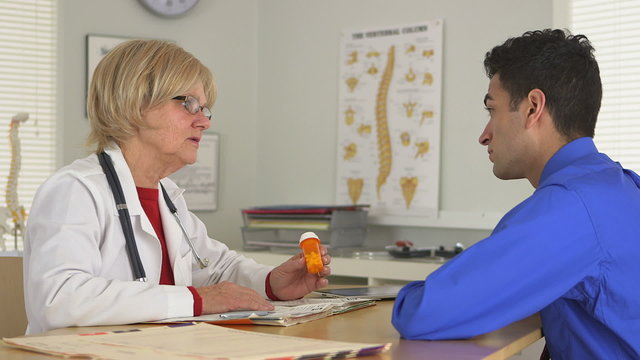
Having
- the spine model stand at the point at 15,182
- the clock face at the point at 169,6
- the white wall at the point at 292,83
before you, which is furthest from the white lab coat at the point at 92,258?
the clock face at the point at 169,6

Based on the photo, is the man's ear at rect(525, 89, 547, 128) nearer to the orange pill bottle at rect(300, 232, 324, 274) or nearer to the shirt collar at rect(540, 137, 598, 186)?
the shirt collar at rect(540, 137, 598, 186)

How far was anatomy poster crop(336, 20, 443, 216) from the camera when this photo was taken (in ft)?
11.7

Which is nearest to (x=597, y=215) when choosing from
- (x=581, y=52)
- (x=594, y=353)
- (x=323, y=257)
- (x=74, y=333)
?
(x=594, y=353)

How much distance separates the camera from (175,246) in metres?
1.88

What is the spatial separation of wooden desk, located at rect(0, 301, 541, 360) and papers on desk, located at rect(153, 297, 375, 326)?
2 cm

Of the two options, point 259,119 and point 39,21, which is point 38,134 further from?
point 259,119

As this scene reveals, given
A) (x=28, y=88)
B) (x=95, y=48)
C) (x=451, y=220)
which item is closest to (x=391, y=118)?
(x=451, y=220)

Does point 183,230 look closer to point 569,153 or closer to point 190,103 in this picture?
point 190,103

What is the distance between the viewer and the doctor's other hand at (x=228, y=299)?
1.56 meters

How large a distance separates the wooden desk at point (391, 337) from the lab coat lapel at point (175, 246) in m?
0.38

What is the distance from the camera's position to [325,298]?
1858 millimetres

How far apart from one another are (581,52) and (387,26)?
2.07 meters

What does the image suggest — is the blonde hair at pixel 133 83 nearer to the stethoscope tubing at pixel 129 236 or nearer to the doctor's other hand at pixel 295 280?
the stethoscope tubing at pixel 129 236

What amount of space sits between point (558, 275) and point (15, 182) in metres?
2.57
